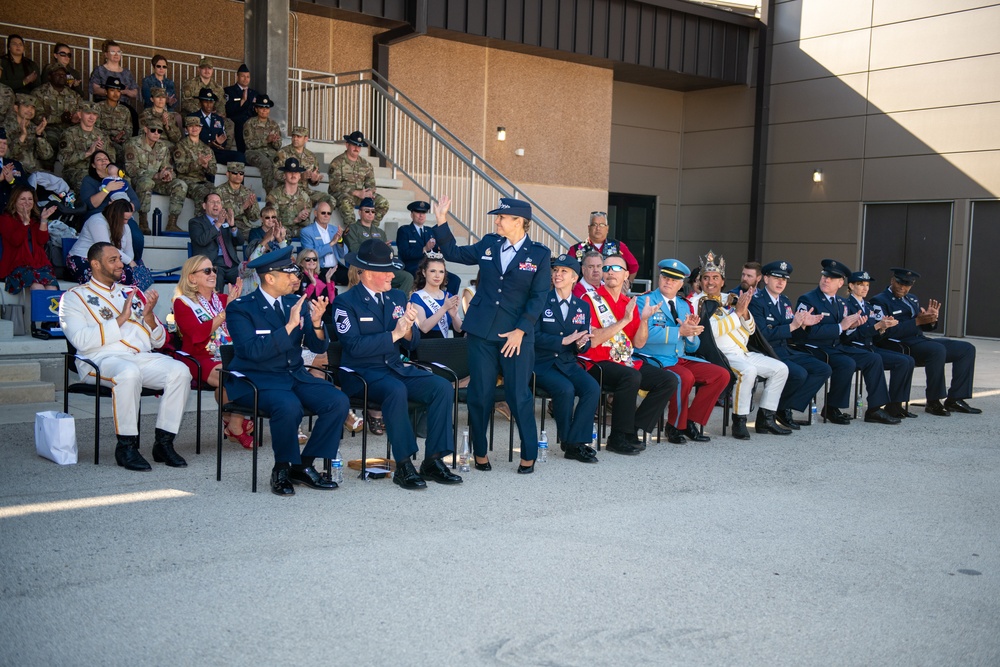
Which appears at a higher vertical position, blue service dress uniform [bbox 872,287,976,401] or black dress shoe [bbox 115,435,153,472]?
blue service dress uniform [bbox 872,287,976,401]

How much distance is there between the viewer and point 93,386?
6004 mm

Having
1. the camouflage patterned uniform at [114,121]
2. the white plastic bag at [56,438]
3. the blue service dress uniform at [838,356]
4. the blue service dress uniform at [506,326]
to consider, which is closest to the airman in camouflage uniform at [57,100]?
the camouflage patterned uniform at [114,121]

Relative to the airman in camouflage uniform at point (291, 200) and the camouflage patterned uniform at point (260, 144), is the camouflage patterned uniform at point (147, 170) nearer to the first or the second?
the airman in camouflage uniform at point (291, 200)

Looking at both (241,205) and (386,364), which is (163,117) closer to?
(241,205)

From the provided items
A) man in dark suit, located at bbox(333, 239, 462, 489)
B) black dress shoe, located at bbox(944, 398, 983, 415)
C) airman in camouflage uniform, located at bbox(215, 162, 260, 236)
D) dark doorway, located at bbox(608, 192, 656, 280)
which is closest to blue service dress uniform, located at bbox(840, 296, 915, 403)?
black dress shoe, located at bbox(944, 398, 983, 415)

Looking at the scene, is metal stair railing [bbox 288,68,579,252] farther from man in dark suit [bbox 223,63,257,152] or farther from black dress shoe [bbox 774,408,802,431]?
black dress shoe [bbox 774,408,802,431]

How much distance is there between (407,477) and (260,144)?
7610 millimetres

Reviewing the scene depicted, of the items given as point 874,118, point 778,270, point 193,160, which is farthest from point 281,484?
point 874,118

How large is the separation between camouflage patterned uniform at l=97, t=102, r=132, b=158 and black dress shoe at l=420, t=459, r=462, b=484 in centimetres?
692

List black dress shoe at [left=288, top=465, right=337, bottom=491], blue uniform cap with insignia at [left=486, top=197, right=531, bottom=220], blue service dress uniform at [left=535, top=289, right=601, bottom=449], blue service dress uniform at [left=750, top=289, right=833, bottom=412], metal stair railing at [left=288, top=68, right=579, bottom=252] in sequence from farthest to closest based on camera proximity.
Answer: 1. metal stair railing at [left=288, top=68, right=579, bottom=252]
2. blue service dress uniform at [left=750, top=289, right=833, bottom=412]
3. blue service dress uniform at [left=535, top=289, right=601, bottom=449]
4. blue uniform cap with insignia at [left=486, top=197, right=531, bottom=220]
5. black dress shoe at [left=288, top=465, right=337, bottom=491]

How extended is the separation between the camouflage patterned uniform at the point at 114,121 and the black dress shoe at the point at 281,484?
6.88 m

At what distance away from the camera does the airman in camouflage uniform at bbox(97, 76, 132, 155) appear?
36.0 ft

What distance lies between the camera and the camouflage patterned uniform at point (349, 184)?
11.6 meters

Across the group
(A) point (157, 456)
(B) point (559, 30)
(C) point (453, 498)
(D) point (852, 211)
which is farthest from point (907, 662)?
(D) point (852, 211)
